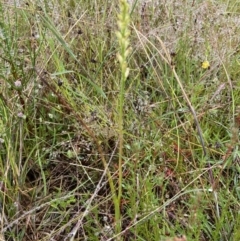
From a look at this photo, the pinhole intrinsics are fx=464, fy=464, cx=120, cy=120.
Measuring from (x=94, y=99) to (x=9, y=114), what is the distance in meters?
0.30

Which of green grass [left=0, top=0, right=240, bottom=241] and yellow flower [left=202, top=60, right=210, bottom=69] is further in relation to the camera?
yellow flower [left=202, top=60, right=210, bottom=69]

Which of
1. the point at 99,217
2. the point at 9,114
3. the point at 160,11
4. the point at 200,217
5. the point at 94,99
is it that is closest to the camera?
A: the point at 200,217

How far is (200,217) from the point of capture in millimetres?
1046

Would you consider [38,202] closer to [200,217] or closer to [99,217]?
[99,217]

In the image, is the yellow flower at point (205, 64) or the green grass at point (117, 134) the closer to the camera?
the green grass at point (117, 134)

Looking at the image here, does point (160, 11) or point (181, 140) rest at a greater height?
point (160, 11)

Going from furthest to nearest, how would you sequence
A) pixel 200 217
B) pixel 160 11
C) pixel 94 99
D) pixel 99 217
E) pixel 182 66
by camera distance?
1. pixel 160 11
2. pixel 182 66
3. pixel 94 99
4. pixel 99 217
5. pixel 200 217

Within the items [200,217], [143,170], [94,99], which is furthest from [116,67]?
[200,217]

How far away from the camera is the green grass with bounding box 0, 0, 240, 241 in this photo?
3.63ft

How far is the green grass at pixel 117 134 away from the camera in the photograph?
3.63 ft

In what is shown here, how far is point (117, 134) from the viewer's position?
130 cm

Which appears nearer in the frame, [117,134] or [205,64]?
[117,134]

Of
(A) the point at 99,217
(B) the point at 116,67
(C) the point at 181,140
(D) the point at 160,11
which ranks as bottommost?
(A) the point at 99,217

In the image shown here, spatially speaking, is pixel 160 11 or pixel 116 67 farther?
pixel 160 11
